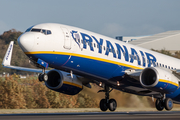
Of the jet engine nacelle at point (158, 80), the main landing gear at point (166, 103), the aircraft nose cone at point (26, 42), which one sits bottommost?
the main landing gear at point (166, 103)

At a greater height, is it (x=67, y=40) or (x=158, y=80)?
(x=67, y=40)

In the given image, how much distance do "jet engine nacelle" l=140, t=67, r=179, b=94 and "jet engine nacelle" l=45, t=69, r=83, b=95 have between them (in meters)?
7.21

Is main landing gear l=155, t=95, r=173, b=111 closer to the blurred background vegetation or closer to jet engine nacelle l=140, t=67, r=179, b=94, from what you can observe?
jet engine nacelle l=140, t=67, r=179, b=94

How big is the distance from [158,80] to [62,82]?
30.5 ft

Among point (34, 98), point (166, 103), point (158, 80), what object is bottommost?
point (166, 103)

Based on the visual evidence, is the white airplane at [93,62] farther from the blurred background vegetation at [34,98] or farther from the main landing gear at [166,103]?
the blurred background vegetation at [34,98]

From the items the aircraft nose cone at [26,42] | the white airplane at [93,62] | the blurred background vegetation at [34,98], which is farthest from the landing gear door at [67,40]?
the blurred background vegetation at [34,98]

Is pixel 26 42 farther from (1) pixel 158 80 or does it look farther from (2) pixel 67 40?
(1) pixel 158 80

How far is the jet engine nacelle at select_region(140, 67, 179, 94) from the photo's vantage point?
98.6 feet

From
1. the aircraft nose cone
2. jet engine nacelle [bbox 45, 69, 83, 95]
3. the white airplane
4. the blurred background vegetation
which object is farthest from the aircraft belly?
the blurred background vegetation

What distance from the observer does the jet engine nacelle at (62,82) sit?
1340 inches

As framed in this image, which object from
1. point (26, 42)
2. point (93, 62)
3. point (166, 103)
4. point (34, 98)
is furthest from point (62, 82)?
point (34, 98)

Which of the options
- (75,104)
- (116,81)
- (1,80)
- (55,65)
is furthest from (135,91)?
(1,80)

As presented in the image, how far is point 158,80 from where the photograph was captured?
98.3 feet
